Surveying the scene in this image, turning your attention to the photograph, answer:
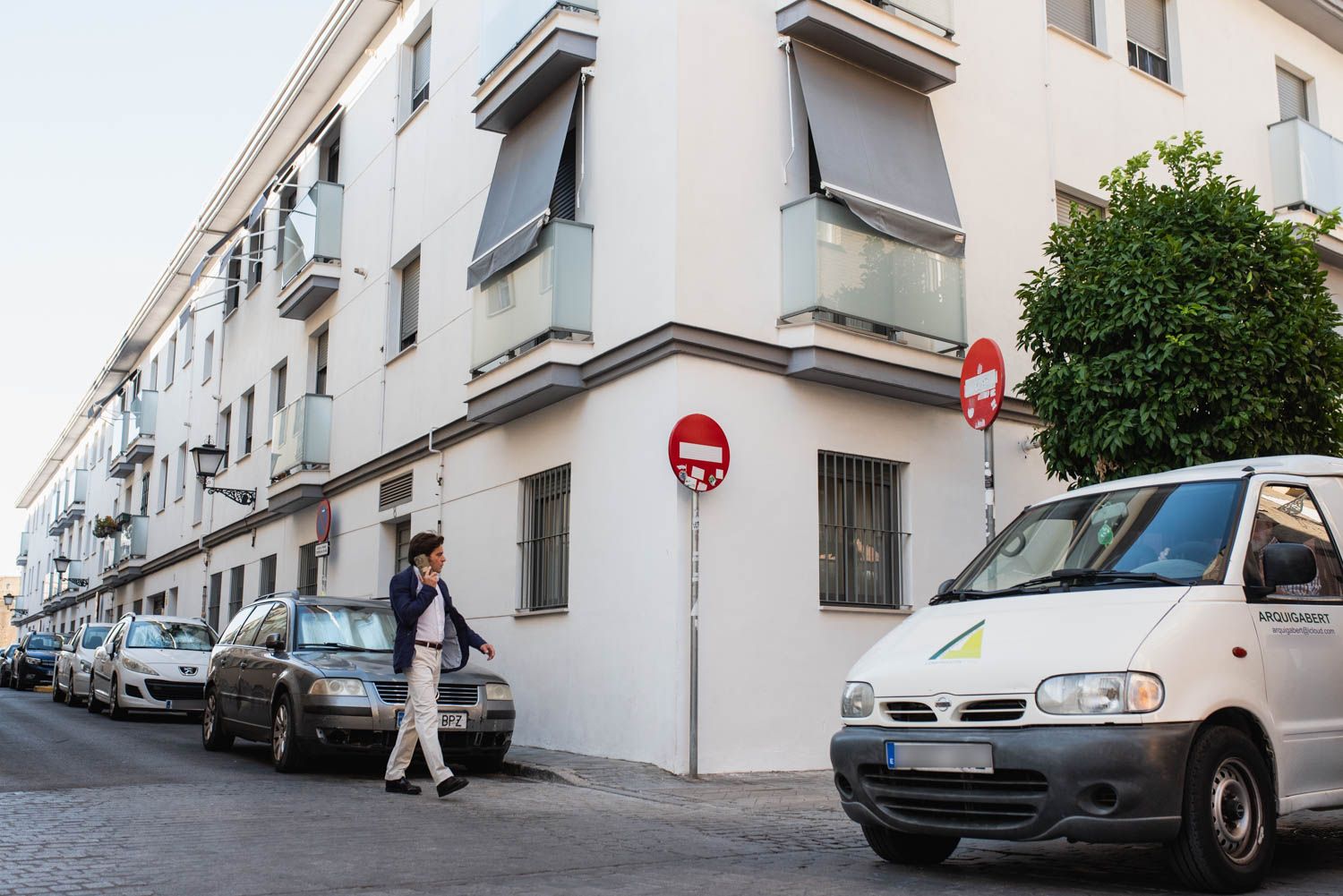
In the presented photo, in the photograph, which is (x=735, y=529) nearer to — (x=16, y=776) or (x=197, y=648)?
(x=16, y=776)

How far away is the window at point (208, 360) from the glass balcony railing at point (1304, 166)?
23604 mm

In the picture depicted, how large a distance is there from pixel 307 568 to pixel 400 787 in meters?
13.2

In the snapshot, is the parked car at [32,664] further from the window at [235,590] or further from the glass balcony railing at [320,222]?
the glass balcony railing at [320,222]

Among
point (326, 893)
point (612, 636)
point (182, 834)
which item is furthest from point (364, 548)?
point (326, 893)

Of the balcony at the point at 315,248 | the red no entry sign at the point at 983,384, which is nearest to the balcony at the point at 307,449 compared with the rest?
the balcony at the point at 315,248

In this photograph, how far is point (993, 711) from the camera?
5582mm

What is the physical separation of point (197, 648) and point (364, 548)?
112 inches

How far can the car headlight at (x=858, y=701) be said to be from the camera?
614 centimetres

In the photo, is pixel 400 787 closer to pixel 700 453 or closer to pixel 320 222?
pixel 700 453

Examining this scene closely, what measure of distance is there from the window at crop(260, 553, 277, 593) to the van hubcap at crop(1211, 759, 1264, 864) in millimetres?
20528

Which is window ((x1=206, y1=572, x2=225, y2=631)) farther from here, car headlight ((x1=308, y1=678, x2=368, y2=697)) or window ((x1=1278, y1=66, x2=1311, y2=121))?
window ((x1=1278, y1=66, x2=1311, y2=121))

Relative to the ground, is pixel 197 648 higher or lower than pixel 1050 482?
lower

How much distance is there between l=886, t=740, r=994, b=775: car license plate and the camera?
553 centimetres

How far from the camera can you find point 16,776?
10508 mm
